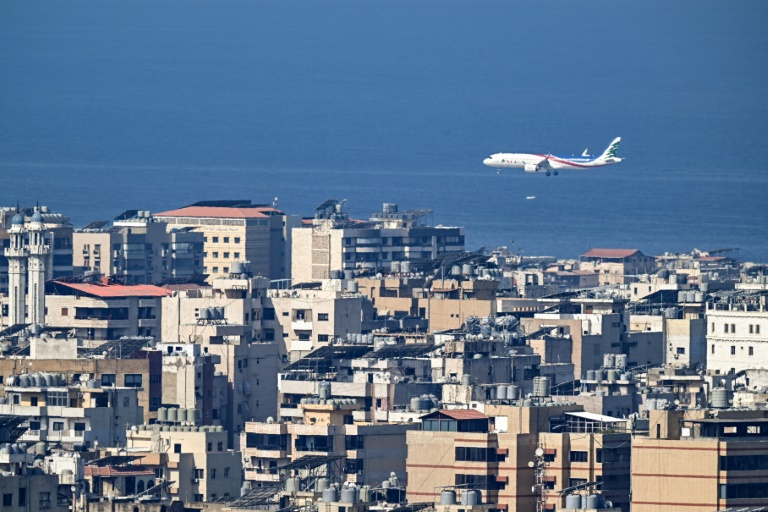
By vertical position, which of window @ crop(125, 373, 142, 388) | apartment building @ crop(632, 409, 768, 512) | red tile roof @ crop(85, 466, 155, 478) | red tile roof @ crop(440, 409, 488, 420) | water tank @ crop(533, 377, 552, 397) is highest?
water tank @ crop(533, 377, 552, 397)

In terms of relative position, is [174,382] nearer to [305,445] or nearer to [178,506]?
[305,445]

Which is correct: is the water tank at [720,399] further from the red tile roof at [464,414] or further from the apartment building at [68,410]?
the apartment building at [68,410]

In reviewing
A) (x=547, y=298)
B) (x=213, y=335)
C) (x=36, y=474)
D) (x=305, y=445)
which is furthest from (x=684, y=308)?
(x=36, y=474)

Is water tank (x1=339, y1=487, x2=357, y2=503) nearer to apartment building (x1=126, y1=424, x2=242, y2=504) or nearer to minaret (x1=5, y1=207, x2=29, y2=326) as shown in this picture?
apartment building (x1=126, y1=424, x2=242, y2=504)

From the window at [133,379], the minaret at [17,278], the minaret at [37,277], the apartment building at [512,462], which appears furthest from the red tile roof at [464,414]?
the minaret at [17,278]

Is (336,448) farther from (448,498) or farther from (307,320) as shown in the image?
(307,320)

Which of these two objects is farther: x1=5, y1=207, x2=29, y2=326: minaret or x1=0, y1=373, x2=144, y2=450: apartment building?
x1=5, y1=207, x2=29, y2=326: minaret

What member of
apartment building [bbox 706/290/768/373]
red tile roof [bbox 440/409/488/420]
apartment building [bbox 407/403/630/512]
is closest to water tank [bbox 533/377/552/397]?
red tile roof [bbox 440/409/488/420]
